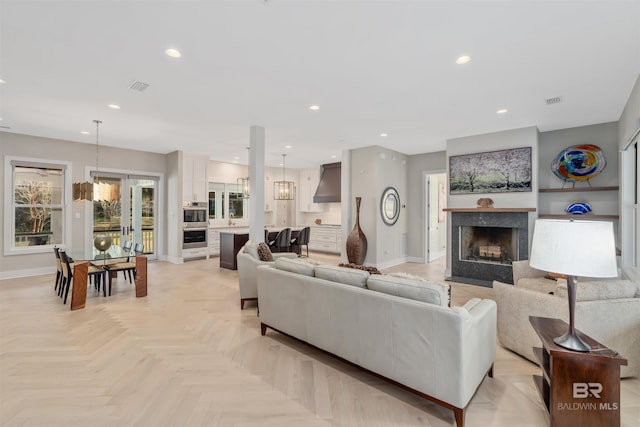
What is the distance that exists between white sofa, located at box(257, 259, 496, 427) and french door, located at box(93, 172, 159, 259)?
20.2 ft

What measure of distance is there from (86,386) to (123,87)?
3171mm

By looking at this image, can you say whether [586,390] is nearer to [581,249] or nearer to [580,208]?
[581,249]

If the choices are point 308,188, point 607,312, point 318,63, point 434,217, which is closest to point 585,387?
point 607,312

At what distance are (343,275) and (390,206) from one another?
5.04 meters

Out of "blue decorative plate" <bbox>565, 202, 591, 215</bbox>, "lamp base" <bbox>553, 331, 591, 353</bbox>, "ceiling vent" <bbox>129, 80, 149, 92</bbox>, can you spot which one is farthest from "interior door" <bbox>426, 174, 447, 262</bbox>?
"ceiling vent" <bbox>129, 80, 149, 92</bbox>

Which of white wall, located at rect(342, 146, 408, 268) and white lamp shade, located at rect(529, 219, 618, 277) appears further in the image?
white wall, located at rect(342, 146, 408, 268)

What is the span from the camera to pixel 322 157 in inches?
Answer: 333

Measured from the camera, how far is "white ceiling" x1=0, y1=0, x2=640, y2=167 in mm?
2270

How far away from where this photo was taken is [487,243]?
5.96 meters

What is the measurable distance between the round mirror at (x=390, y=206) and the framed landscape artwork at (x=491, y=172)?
1.48 meters

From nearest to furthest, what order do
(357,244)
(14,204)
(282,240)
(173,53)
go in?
(173,53)
(14,204)
(357,244)
(282,240)

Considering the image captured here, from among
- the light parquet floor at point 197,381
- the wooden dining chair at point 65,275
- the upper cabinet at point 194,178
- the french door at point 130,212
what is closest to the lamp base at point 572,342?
the light parquet floor at point 197,381

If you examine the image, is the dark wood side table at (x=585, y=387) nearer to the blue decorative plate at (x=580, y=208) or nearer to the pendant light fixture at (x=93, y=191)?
the blue decorative plate at (x=580, y=208)

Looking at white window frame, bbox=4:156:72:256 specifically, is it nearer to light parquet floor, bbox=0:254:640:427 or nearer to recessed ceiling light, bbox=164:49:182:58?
light parquet floor, bbox=0:254:640:427
